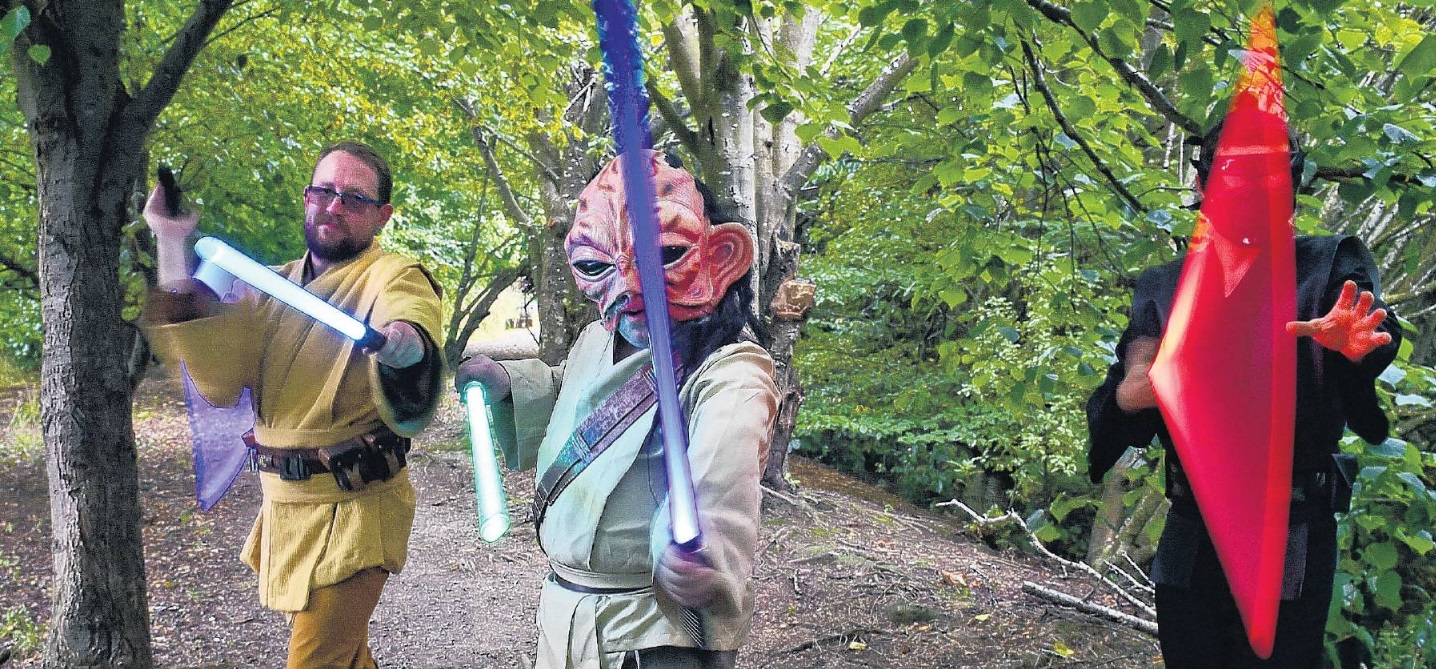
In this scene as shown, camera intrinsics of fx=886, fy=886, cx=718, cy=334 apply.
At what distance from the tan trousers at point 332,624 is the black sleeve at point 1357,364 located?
238 cm

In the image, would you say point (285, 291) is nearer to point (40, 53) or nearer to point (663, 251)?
point (663, 251)

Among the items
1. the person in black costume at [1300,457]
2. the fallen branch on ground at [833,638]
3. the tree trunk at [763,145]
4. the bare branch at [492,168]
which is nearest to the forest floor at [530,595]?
the fallen branch on ground at [833,638]

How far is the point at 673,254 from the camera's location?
1614mm

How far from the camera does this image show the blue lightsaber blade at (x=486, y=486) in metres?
1.50

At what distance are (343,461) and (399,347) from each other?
58 centimetres

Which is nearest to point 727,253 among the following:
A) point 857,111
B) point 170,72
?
point 170,72

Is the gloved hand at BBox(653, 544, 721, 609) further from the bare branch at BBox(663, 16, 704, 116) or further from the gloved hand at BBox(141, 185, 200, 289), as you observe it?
the bare branch at BBox(663, 16, 704, 116)

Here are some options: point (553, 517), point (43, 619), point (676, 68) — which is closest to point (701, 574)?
point (553, 517)

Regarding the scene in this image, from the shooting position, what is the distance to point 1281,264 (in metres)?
1.94

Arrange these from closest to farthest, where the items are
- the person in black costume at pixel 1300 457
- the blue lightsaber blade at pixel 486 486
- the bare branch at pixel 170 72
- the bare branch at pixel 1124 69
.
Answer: the blue lightsaber blade at pixel 486 486 → the person in black costume at pixel 1300 457 → the bare branch at pixel 1124 69 → the bare branch at pixel 170 72

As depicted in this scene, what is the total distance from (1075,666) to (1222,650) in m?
2.06

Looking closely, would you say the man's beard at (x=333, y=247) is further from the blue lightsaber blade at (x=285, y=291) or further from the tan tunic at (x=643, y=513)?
the tan tunic at (x=643, y=513)

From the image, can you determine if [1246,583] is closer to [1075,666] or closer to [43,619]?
[1075,666]

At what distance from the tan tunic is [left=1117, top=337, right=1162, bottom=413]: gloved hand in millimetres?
949
